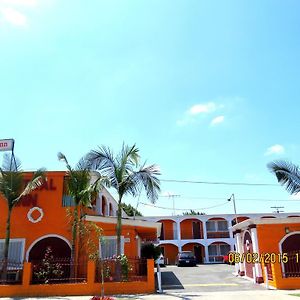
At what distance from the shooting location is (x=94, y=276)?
1359 centimetres

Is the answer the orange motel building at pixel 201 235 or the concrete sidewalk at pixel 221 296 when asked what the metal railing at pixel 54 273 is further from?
the orange motel building at pixel 201 235

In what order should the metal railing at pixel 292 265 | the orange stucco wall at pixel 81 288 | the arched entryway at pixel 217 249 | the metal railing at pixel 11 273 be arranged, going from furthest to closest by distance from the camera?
the arched entryway at pixel 217 249 < the metal railing at pixel 292 265 < the metal railing at pixel 11 273 < the orange stucco wall at pixel 81 288

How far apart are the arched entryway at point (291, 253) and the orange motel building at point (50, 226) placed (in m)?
6.26

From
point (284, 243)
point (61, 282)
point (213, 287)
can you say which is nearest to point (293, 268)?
point (284, 243)

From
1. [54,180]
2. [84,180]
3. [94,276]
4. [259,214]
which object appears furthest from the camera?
[259,214]

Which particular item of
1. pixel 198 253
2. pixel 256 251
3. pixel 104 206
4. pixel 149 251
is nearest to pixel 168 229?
pixel 198 253

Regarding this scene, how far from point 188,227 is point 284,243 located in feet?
85.7

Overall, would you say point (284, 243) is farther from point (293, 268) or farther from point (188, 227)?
point (188, 227)

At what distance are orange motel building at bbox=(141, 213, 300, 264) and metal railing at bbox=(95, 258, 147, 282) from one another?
24942mm

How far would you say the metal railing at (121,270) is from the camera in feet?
45.2

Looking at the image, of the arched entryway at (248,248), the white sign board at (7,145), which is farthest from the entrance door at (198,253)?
the white sign board at (7,145)

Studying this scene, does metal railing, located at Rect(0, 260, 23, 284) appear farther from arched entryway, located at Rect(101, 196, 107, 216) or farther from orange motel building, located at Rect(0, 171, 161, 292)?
arched entryway, located at Rect(101, 196, 107, 216)

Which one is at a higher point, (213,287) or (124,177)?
(124,177)

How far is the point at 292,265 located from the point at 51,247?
11.1m
